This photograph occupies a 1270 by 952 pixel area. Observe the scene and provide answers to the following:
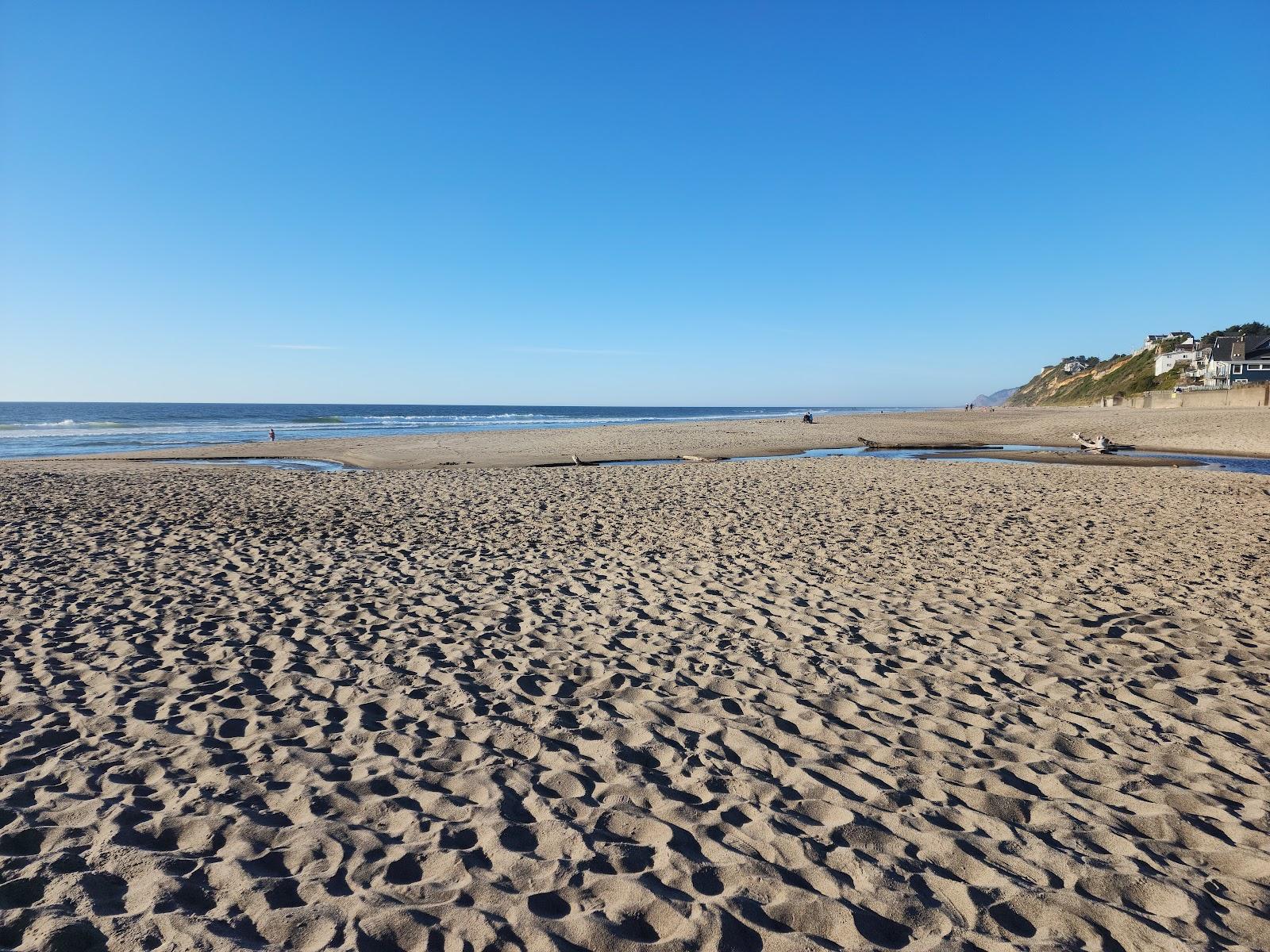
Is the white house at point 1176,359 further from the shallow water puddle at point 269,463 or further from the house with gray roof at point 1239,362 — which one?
the shallow water puddle at point 269,463

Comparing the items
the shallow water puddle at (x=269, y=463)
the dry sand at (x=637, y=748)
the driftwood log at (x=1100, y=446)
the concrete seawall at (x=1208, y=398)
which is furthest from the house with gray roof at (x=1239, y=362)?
the shallow water puddle at (x=269, y=463)

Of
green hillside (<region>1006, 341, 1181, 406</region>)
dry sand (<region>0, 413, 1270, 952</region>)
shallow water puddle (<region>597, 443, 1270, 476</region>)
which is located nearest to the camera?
dry sand (<region>0, 413, 1270, 952</region>)

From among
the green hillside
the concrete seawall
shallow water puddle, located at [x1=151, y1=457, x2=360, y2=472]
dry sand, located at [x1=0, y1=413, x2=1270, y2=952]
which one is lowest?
dry sand, located at [x1=0, y1=413, x2=1270, y2=952]

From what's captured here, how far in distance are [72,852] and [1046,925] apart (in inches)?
177

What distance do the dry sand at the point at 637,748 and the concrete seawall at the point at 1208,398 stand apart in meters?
46.9

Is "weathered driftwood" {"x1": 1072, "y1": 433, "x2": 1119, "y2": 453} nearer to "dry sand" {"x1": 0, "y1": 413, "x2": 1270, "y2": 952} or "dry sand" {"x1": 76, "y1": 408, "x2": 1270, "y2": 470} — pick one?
"dry sand" {"x1": 76, "y1": 408, "x2": 1270, "y2": 470}

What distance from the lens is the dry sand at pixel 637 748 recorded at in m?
2.84

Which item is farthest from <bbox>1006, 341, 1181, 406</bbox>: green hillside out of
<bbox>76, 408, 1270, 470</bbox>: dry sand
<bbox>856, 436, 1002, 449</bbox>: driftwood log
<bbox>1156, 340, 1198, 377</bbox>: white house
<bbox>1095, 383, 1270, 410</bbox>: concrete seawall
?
<bbox>856, 436, 1002, 449</bbox>: driftwood log

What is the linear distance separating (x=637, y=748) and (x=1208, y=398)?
61991 mm

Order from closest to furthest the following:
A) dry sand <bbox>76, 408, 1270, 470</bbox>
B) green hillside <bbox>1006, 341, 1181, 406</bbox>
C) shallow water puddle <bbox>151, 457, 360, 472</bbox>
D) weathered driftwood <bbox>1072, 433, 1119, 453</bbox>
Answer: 1. shallow water puddle <bbox>151, 457, 360, 472</bbox>
2. weathered driftwood <bbox>1072, 433, 1119, 453</bbox>
3. dry sand <bbox>76, 408, 1270, 470</bbox>
4. green hillside <bbox>1006, 341, 1181, 406</bbox>

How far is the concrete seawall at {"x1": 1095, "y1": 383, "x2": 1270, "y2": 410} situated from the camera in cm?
4291

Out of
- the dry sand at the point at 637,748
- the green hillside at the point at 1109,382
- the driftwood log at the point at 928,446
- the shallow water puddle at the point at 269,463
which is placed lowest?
the dry sand at the point at 637,748

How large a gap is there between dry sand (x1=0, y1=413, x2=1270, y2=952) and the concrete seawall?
46.9 metres

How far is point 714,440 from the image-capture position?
115ft
